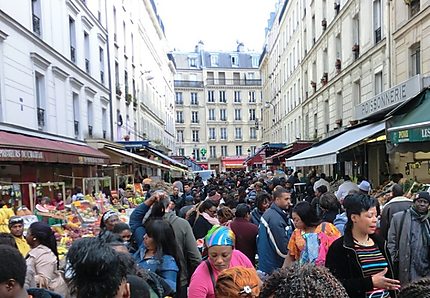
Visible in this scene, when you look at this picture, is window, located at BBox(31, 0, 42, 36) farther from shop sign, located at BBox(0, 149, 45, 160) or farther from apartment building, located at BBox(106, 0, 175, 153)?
apartment building, located at BBox(106, 0, 175, 153)

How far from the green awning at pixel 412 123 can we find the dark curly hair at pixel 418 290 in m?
6.30

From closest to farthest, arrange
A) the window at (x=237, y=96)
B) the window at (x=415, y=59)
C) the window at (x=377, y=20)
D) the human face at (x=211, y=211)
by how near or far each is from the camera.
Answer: the human face at (x=211, y=211), the window at (x=415, y=59), the window at (x=377, y=20), the window at (x=237, y=96)

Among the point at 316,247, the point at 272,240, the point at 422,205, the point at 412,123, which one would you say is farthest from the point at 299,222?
the point at 412,123

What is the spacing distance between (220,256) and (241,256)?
0.29 metres

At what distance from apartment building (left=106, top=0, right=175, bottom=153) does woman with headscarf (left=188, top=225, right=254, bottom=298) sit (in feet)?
71.8

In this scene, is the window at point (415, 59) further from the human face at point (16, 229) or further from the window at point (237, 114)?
the window at point (237, 114)

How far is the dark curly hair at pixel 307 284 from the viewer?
1.63 m

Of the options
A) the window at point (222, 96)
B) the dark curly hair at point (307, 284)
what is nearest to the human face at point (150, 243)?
the dark curly hair at point (307, 284)

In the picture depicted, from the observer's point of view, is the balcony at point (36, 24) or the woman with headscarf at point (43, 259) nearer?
the woman with headscarf at point (43, 259)

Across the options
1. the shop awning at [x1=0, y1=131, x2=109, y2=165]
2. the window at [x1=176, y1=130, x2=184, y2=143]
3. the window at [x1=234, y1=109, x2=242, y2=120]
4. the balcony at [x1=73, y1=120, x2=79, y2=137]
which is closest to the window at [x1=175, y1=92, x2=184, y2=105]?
the window at [x1=176, y1=130, x2=184, y2=143]

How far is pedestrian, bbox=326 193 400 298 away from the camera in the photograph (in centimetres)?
297

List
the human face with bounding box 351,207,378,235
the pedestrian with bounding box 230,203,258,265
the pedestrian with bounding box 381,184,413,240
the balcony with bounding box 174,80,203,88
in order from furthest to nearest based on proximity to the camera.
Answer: the balcony with bounding box 174,80,203,88 < the pedestrian with bounding box 381,184,413,240 < the pedestrian with bounding box 230,203,258,265 < the human face with bounding box 351,207,378,235

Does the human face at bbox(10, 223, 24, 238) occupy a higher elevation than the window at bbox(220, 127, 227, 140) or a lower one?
lower

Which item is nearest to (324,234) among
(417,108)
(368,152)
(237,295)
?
(237,295)
